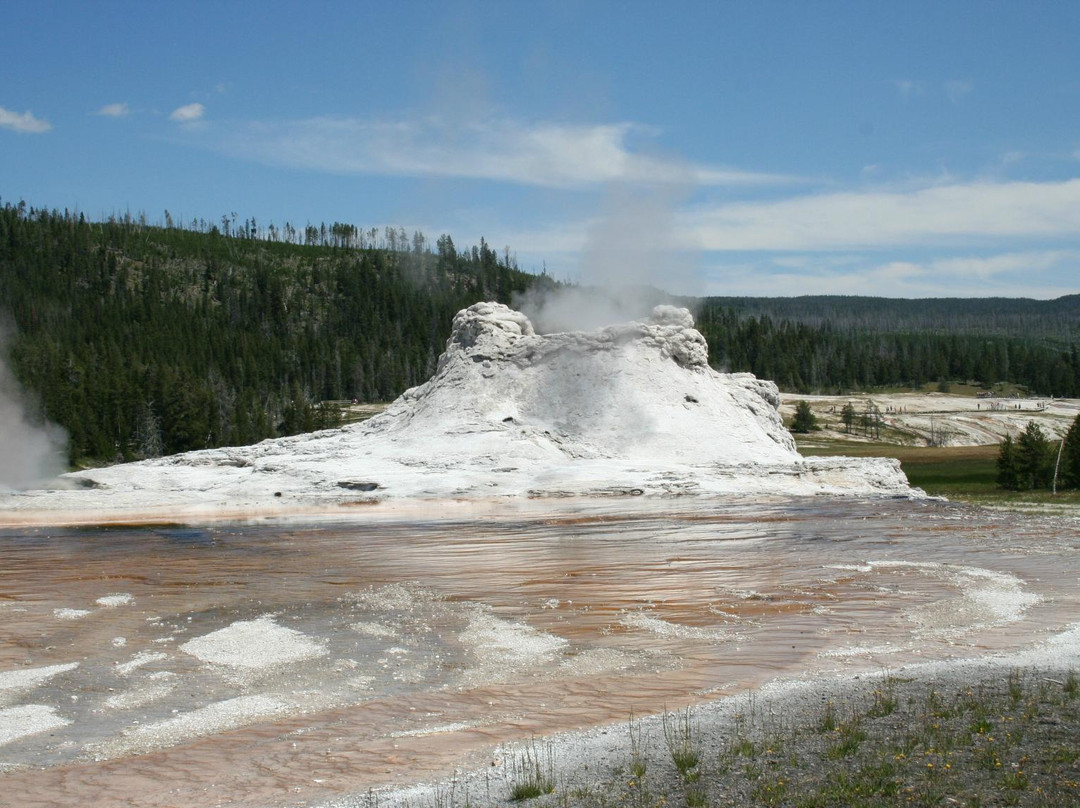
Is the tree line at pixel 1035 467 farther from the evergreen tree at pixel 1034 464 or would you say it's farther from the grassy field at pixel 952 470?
the grassy field at pixel 952 470

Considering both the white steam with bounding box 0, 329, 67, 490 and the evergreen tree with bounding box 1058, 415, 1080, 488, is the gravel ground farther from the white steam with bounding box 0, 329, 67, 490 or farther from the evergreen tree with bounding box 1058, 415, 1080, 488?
the evergreen tree with bounding box 1058, 415, 1080, 488

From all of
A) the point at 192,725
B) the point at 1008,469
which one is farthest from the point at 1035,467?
the point at 192,725

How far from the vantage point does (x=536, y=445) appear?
3008cm

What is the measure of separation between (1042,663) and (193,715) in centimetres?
746

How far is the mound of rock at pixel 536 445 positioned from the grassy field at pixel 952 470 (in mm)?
4461

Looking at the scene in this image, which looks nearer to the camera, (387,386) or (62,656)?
(62,656)

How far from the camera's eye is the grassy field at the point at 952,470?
32.1 meters

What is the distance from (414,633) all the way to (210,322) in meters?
112

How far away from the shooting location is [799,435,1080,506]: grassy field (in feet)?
105

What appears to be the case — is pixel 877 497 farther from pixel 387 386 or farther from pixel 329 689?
pixel 387 386

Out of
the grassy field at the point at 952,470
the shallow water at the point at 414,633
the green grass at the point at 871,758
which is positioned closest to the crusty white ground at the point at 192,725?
the shallow water at the point at 414,633

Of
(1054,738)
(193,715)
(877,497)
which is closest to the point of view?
(1054,738)

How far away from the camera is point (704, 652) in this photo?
10.4 m

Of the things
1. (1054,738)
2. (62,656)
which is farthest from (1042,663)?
(62,656)
